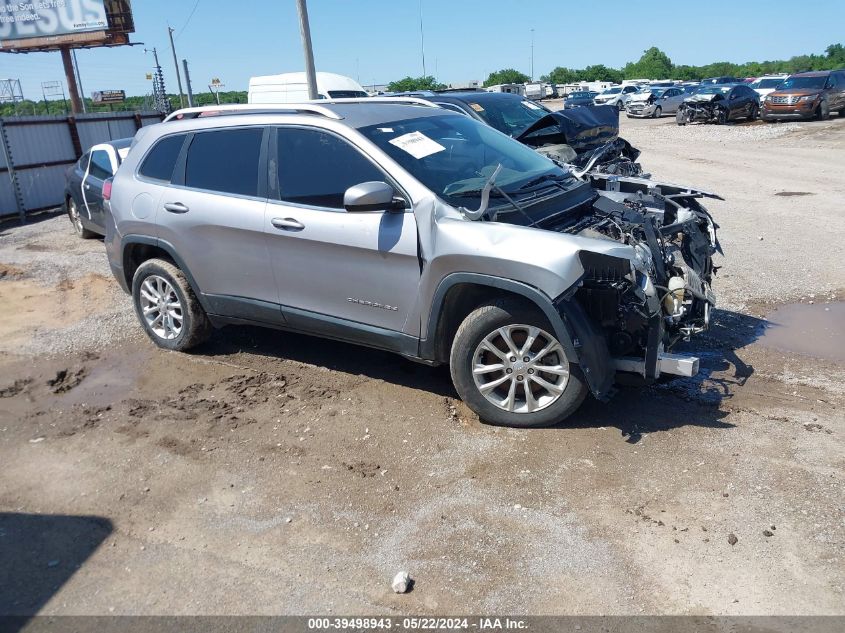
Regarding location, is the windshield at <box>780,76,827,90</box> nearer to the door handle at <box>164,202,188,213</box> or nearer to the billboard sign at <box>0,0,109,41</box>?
the door handle at <box>164,202,188,213</box>

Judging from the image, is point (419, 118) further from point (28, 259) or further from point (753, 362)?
point (28, 259)

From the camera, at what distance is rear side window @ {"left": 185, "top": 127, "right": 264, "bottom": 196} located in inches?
204

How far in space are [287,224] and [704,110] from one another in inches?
1082

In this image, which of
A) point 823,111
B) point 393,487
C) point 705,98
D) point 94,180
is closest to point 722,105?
point 705,98

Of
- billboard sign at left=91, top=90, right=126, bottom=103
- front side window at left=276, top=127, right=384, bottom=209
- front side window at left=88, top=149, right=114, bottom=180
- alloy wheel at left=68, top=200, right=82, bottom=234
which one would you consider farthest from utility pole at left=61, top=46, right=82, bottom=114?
front side window at left=276, top=127, right=384, bottom=209

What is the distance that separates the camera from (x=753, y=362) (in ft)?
17.4

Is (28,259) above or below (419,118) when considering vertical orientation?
below

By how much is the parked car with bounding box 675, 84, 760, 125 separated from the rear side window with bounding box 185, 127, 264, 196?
26.7m

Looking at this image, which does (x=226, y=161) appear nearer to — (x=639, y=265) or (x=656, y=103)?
(x=639, y=265)

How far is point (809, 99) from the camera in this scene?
2544 centimetres

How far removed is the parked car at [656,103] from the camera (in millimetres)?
36125

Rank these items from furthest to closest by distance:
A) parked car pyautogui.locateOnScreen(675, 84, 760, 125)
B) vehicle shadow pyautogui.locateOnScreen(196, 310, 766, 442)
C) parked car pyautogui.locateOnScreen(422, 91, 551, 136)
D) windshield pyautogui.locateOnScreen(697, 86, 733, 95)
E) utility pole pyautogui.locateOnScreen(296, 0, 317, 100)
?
windshield pyautogui.locateOnScreen(697, 86, 733, 95)
parked car pyautogui.locateOnScreen(675, 84, 760, 125)
utility pole pyautogui.locateOnScreen(296, 0, 317, 100)
parked car pyautogui.locateOnScreen(422, 91, 551, 136)
vehicle shadow pyautogui.locateOnScreen(196, 310, 766, 442)

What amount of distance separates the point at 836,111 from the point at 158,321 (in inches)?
1097

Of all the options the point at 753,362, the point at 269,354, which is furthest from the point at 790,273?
the point at 269,354
